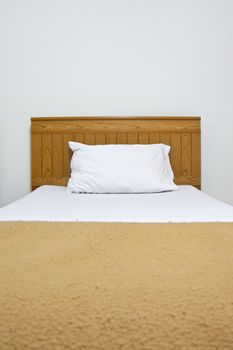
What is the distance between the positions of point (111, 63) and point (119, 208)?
1272 mm

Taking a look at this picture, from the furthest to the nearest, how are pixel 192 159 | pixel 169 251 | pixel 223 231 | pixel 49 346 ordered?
pixel 192 159, pixel 223 231, pixel 169 251, pixel 49 346

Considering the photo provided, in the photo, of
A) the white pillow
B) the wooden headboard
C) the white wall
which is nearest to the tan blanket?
the white pillow

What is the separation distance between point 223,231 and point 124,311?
510 mm

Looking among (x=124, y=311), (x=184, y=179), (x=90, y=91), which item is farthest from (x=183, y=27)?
(x=124, y=311)

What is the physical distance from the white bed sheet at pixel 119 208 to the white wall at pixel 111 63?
75cm

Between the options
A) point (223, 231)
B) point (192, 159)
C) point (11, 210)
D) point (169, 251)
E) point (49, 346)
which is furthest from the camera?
point (192, 159)

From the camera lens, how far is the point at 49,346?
43cm

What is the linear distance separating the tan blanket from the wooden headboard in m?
1.49

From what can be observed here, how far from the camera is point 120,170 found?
1876mm

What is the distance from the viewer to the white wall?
2.27 meters

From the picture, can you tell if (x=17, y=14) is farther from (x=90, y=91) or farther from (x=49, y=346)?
(x=49, y=346)

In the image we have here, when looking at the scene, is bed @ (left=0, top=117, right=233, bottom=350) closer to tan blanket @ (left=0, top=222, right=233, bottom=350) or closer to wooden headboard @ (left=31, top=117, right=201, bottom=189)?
tan blanket @ (left=0, top=222, right=233, bottom=350)

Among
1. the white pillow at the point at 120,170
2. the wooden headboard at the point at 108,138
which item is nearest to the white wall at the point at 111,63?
the wooden headboard at the point at 108,138

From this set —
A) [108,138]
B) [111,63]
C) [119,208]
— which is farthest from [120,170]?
[111,63]
